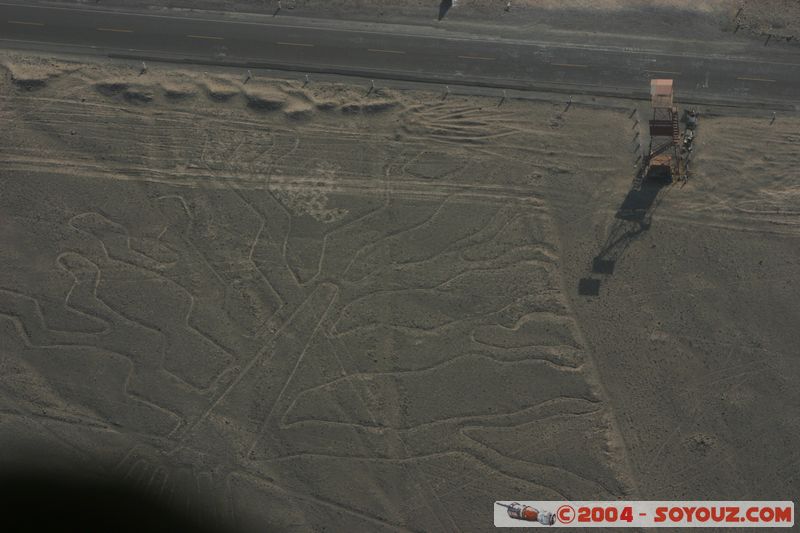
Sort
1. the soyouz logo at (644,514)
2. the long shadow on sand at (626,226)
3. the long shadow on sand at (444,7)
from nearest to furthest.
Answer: the soyouz logo at (644,514) < the long shadow on sand at (626,226) < the long shadow on sand at (444,7)

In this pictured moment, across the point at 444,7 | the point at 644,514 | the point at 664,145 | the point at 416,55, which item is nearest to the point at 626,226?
the point at 664,145

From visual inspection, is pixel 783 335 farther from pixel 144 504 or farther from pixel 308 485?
pixel 144 504

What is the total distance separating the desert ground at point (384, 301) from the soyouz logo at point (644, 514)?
39cm

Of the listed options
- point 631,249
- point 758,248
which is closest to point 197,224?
point 631,249

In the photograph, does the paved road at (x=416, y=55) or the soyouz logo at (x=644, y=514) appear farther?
the paved road at (x=416, y=55)

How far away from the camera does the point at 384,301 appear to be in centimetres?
2316

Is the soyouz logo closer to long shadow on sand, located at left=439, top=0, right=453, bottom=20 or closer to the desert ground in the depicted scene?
the desert ground

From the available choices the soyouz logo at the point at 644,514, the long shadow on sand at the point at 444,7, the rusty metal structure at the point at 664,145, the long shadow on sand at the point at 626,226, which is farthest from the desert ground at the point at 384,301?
the long shadow on sand at the point at 444,7

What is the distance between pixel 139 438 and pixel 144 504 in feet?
7.54

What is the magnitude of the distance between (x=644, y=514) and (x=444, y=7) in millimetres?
23903

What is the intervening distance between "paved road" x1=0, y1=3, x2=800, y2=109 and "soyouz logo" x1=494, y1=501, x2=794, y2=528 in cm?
1720

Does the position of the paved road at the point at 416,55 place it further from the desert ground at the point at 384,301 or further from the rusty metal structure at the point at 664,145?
the rusty metal structure at the point at 664,145

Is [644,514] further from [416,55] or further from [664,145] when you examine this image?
[416,55]

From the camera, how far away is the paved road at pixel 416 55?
27.3 m
